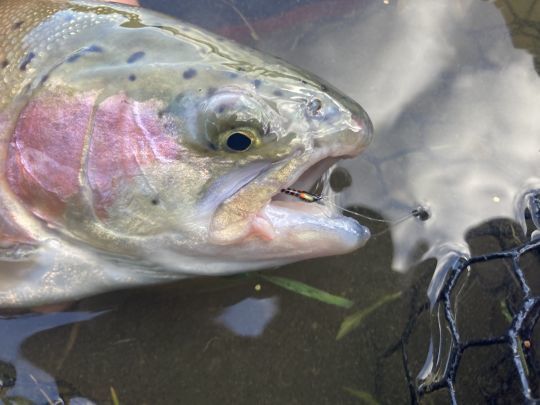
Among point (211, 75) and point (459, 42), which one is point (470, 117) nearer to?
point (459, 42)

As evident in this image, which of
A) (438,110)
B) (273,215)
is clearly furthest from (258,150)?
(438,110)

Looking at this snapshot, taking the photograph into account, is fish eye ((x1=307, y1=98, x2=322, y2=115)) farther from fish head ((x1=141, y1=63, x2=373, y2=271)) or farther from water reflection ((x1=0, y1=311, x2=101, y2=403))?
water reflection ((x1=0, y1=311, x2=101, y2=403))

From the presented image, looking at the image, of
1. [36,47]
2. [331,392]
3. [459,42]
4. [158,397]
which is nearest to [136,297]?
[158,397]

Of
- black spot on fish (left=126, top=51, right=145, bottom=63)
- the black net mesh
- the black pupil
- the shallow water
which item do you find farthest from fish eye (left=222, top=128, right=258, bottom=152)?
the black net mesh

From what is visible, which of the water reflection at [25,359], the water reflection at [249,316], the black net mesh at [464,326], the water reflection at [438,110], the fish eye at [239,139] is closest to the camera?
the fish eye at [239,139]

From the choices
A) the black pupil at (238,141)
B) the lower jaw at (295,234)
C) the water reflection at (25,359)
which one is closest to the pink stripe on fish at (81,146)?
the black pupil at (238,141)

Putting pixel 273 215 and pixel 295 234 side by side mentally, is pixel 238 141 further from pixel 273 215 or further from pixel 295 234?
pixel 295 234

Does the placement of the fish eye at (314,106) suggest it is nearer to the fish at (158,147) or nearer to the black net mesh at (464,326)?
the fish at (158,147)
